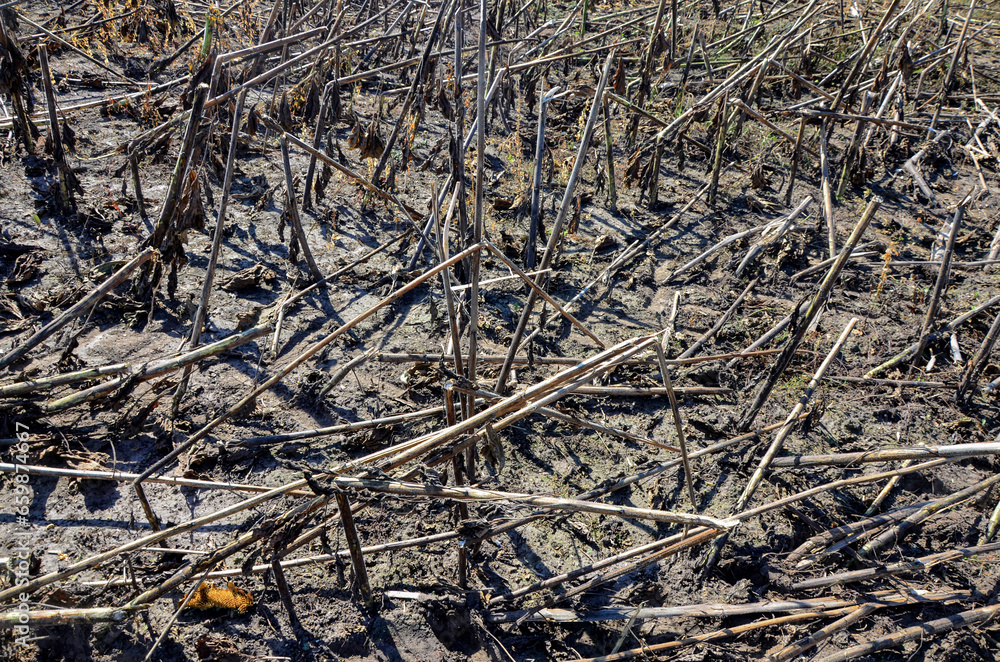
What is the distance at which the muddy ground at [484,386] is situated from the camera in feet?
6.92

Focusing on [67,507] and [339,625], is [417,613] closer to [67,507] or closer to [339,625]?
[339,625]

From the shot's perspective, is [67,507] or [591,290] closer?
[67,507]

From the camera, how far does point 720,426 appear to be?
2848 millimetres

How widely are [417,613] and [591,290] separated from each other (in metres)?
2.01

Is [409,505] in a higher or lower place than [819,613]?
higher

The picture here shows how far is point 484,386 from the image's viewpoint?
2.69m

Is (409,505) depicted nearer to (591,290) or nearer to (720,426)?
(720,426)

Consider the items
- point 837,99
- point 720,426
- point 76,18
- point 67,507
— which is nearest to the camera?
point 67,507

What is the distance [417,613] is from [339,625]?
0.80 ft

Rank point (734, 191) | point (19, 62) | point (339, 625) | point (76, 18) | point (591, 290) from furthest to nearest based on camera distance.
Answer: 1. point (76, 18)
2. point (734, 191)
3. point (591, 290)
4. point (19, 62)
5. point (339, 625)

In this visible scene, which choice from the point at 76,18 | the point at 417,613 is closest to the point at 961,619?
the point at 417,613

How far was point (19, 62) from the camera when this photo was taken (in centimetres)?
326

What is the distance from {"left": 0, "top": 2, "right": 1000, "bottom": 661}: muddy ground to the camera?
2.11m

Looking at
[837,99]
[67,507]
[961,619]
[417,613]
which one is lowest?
[961,619]
